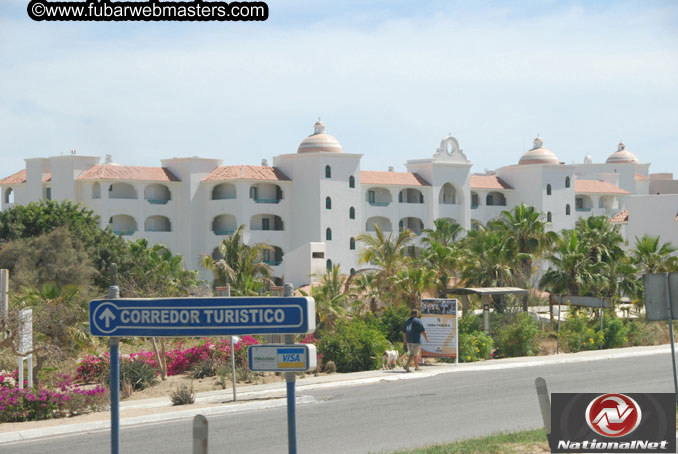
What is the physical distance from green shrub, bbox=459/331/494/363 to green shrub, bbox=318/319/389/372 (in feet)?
10.2

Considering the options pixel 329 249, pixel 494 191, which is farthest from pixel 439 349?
pixel 494 191

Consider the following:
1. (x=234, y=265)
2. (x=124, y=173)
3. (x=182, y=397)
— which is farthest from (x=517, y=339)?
(x=124, y=173)

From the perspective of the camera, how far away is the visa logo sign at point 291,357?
916 cm

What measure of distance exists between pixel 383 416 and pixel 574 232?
22.8 m

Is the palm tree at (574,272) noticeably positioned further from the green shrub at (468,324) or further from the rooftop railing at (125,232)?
the rooftop railing at (125,232)

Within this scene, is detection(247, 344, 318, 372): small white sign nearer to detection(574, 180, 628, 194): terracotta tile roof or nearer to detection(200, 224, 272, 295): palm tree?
detection(200, 224, 272, 295): palm tree

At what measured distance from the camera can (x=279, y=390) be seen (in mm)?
21281

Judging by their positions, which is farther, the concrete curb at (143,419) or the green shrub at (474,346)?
the green shrub at (474,346)

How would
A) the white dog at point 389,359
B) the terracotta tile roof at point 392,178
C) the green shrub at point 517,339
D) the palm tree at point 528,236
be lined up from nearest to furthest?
the white dog at point 389,359
the green shrub at point 517,339
the palm tree at point 528,236
the terracotta tile roof at point 392,178

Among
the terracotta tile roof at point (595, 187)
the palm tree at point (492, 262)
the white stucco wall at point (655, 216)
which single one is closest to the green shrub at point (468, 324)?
the palm tree at point (492, 262)

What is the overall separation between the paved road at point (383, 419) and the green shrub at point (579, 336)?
7237 millimetres

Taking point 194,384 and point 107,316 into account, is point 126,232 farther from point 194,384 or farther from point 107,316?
point 107,316

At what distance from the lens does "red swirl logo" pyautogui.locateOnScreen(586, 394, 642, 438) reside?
10.1m

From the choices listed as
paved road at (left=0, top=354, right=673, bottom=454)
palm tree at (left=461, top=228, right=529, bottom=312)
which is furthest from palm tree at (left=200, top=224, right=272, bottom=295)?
paved road at (left=0, top=354, right=673, bottom=454)
